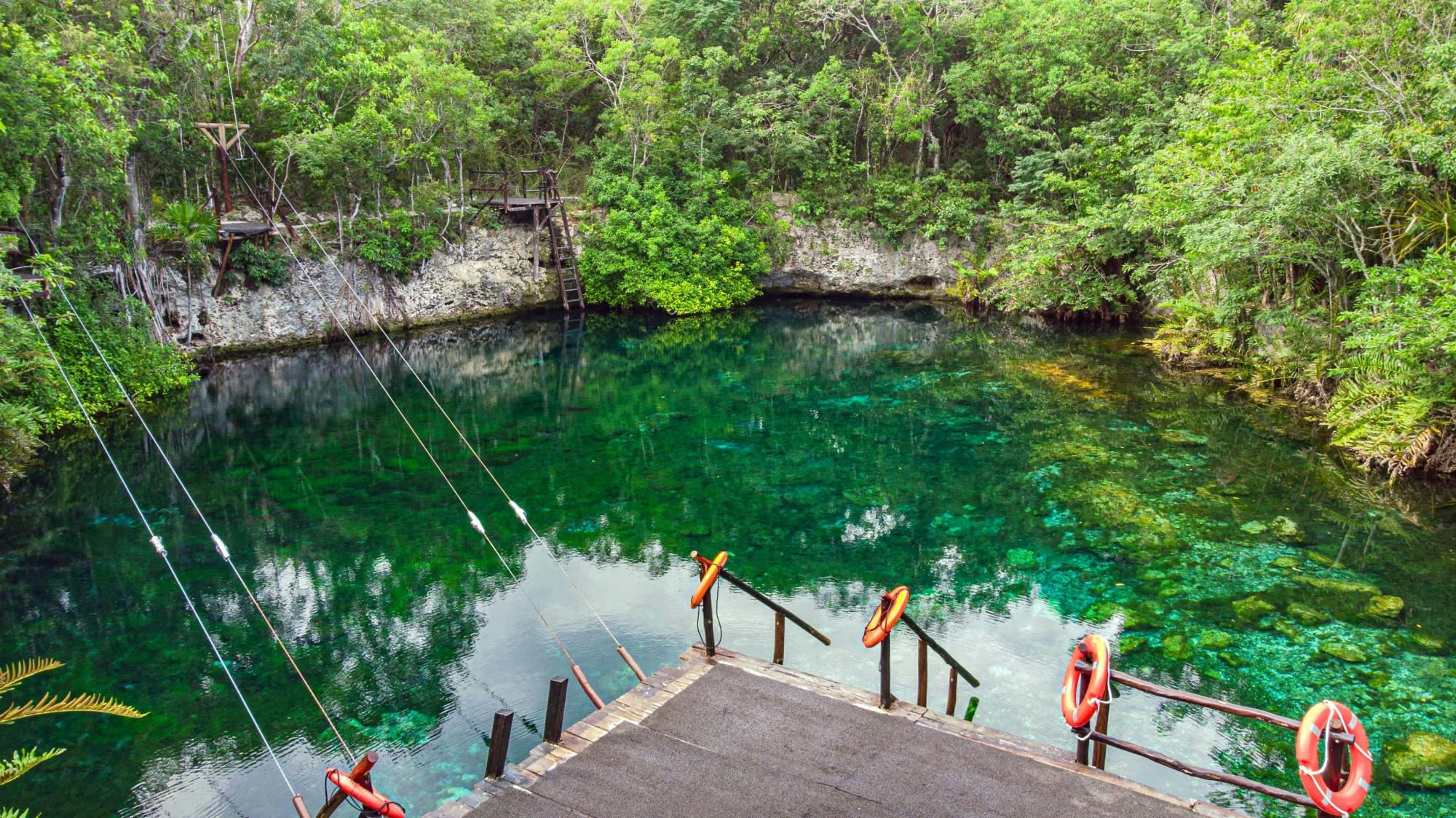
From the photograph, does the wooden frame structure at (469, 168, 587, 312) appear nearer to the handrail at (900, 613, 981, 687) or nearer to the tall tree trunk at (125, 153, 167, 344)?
the tall tree trunk at (125, 153, 167, 344)

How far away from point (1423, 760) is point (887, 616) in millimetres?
5014

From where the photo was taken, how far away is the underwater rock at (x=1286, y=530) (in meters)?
11.4

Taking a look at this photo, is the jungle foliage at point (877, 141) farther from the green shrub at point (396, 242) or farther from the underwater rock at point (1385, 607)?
the underwater rock at point (1385, 607)

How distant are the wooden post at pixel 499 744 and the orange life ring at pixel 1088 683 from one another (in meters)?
3.18

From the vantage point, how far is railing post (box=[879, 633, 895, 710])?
5877mm

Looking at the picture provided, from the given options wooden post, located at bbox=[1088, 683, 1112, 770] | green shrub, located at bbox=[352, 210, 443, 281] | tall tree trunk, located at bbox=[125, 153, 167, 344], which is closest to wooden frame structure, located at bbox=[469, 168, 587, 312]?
green shrub, located at bbox=[352, 210, 443, 281]

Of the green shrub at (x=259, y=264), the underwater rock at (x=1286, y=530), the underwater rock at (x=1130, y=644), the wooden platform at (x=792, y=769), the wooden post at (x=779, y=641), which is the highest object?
the green shrub at (x=259, y=264)

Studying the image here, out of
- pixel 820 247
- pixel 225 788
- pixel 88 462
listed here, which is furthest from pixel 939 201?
pixel 225 788

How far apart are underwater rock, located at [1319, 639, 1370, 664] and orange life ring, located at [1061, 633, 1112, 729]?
5.38 meters

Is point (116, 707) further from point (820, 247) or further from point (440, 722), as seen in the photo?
point (820, 247)

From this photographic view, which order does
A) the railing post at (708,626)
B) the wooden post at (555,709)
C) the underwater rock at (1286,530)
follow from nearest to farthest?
the wooden post at (555,709), the railing post at (708,626), the underwater rock at (1286,530)

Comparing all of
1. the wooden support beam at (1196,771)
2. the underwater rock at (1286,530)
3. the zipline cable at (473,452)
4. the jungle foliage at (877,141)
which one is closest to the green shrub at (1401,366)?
the jungle foliage at (877,141)

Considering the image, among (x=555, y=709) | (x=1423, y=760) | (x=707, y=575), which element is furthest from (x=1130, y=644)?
(x=555, y=709)

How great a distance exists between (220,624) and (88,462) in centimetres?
728
